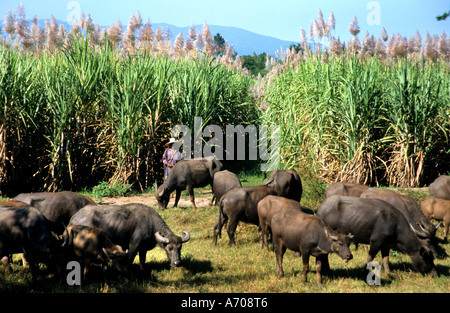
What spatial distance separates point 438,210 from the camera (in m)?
10.2

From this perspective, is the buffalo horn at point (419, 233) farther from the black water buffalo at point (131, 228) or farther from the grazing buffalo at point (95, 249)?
the grazing buffalo at point (95, 249)

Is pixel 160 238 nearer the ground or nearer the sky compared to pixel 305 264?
nearer the sky

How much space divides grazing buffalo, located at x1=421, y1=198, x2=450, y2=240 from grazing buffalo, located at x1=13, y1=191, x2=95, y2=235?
7352 millimetres

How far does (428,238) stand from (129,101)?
9683mm

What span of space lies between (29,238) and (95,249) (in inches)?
37.4

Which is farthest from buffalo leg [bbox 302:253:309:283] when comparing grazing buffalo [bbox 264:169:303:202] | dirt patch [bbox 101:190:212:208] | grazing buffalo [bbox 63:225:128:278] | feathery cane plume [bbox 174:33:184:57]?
feathery cane plume [bbox 174:33:184:57]

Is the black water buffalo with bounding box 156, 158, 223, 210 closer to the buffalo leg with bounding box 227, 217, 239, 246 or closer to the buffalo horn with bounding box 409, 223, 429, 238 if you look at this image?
the buffalo leg with bounding box 227, 217, 239, 246

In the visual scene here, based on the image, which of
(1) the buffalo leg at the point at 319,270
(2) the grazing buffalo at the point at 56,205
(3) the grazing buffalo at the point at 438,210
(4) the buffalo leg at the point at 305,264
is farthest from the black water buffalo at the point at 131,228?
(3) the grazing buffalo at the point at 438,210

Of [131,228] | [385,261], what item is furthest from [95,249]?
[385,261]

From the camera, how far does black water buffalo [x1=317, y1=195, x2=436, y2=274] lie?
24.8 feet

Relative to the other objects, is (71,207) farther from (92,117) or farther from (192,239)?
(92,117)

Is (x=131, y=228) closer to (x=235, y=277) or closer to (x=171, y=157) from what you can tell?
(x=235, y=277)

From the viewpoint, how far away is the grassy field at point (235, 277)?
693 cm

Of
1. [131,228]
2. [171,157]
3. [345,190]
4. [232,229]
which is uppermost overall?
[171,157]
